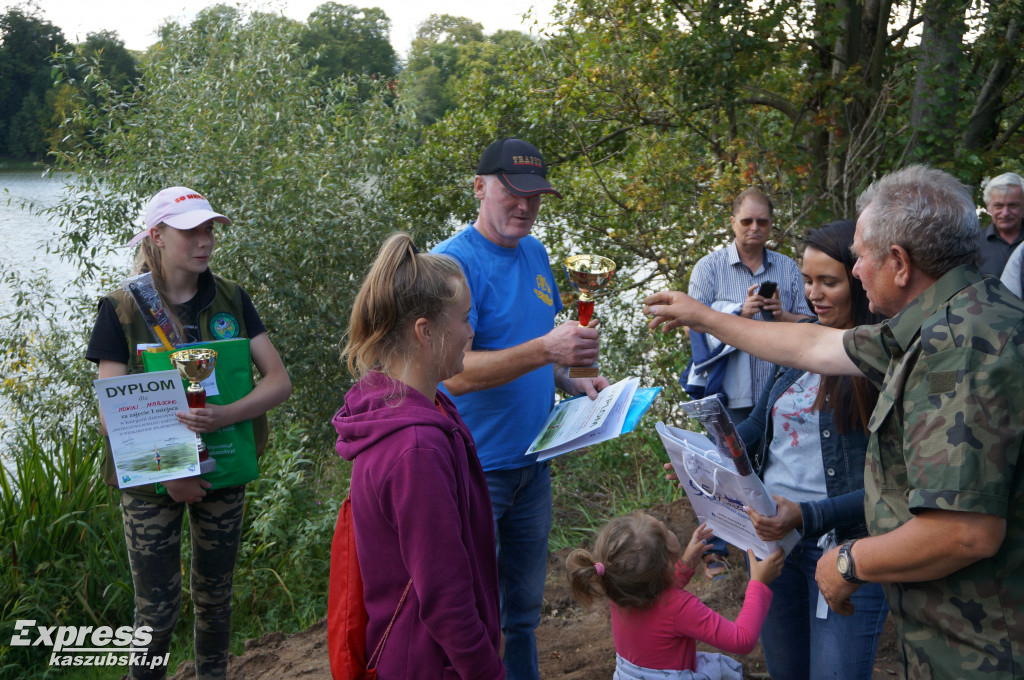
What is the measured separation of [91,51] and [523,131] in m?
4.08

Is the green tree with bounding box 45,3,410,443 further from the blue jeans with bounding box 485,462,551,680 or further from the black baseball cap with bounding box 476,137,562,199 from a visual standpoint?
the blue jeans with bounding box 485,462,551,680

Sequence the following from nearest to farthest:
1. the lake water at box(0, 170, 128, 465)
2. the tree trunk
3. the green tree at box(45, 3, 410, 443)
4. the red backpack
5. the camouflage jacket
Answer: the camouflage jacket
the red backpack
the tree trunk
the green tree at box(45, 3, 410, 443)
the lake water at box(0, 170, 128, 465)

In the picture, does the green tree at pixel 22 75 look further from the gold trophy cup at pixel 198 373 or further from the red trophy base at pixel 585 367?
the red trophy base at pixel 585 367

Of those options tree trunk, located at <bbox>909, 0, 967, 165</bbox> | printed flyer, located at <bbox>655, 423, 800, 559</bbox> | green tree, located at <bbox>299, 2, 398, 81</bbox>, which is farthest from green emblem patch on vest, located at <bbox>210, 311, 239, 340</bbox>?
green tree, located at <bbox>299, 2, 398, 81</bbox>

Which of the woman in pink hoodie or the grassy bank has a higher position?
the woman in pink hoodie

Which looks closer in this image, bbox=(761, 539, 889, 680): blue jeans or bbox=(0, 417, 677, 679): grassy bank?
bbox=(761, 539, 889, 680): blue jeans

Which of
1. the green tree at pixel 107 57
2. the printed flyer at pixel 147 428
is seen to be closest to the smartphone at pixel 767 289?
the printed flyer at pixel 147 428

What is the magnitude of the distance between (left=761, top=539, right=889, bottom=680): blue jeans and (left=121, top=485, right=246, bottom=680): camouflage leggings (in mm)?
2143

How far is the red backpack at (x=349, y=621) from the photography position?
1.89m

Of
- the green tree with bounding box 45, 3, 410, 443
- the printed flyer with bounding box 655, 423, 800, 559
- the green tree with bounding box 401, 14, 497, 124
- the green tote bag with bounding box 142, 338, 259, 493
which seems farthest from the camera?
the green tree with bounding box 401, 14, 497, 124

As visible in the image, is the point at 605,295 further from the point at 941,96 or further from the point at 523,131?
the point at 941,96

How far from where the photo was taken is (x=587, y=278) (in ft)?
9.92

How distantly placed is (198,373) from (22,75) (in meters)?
10.9

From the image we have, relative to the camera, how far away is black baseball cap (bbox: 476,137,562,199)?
307 cm
